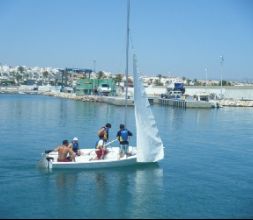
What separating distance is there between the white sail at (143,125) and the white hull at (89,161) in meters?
0.80

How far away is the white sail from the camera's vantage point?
2769 centimetres

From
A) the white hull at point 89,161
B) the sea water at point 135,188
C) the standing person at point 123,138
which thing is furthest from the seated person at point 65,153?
the standing person at point 123,138

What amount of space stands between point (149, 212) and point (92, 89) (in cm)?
14047

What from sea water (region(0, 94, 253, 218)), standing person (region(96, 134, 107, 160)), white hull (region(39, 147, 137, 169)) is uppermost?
standing person (region(96, 134, 107, 160))

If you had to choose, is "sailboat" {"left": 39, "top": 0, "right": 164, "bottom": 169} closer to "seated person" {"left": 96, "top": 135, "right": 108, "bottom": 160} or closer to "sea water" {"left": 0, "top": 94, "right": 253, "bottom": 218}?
"seated person" {"left": 96, "top": 135, "right": 108, "bottom": 160}

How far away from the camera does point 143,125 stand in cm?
2800

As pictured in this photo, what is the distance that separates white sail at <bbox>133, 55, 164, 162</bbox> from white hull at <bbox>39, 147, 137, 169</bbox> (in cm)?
80

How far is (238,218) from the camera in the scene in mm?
18984

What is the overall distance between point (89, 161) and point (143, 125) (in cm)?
415

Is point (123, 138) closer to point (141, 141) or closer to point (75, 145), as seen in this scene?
point (141, 141)

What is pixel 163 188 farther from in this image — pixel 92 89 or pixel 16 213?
pixel 92 89

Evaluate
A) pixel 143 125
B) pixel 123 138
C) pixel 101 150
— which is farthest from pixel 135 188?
pixel 143 125

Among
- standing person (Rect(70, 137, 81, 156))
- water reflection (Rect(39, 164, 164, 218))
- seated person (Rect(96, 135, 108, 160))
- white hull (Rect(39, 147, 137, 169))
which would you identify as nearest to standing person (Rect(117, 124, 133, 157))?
white hull (Rect(39, 147, 137, 169))

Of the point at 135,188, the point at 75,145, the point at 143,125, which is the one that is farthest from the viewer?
the point at 143,125
